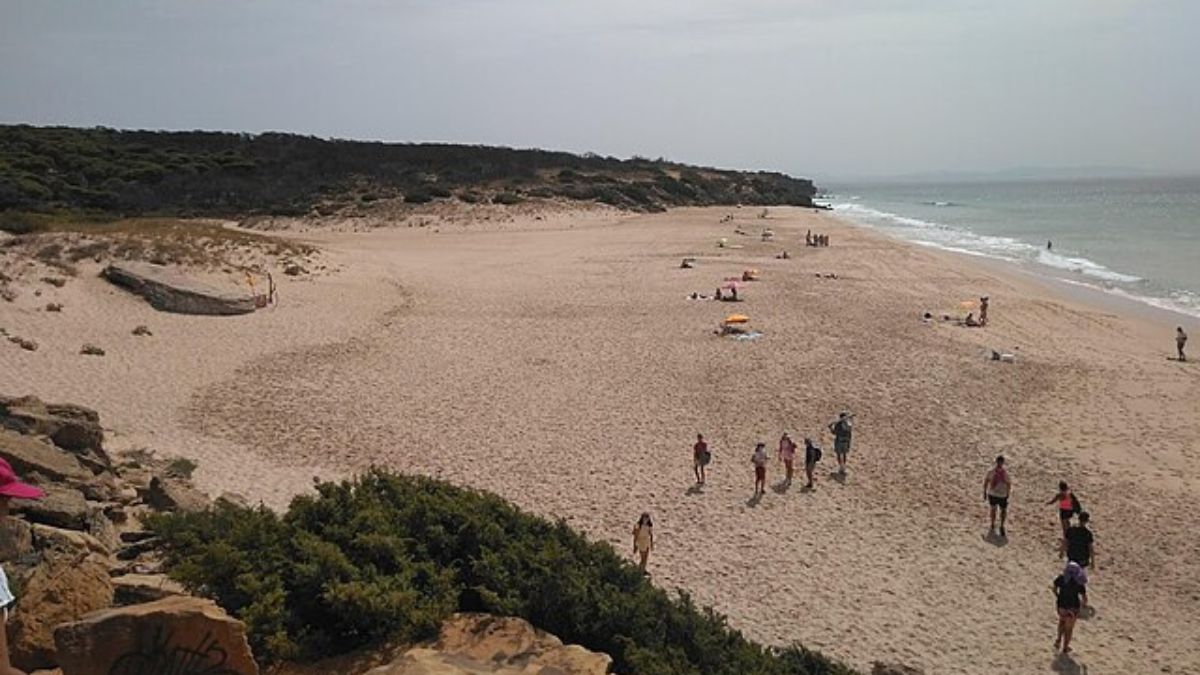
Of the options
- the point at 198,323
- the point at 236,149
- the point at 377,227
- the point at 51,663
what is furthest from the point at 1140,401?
the point at 236,149

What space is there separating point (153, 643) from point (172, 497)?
501 cm

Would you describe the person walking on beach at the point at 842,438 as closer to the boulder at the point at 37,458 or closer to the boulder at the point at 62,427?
the boulder at the point at 62,427

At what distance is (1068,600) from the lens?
967 centimetres

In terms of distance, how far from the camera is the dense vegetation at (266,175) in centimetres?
5122

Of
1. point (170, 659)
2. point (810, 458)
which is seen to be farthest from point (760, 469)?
point (170, 659)

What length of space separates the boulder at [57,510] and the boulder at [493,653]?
3993mm

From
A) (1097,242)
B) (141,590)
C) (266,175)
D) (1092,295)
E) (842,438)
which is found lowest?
(1092,295)

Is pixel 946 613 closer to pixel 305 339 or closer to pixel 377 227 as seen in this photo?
pixel 305 339

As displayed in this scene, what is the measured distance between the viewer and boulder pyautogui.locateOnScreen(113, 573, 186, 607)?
213 inches

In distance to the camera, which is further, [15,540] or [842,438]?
[842,438]

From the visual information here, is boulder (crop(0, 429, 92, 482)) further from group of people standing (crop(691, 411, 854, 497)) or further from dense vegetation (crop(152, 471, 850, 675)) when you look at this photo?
group of people standing (crop(691, 411, 854, 497))

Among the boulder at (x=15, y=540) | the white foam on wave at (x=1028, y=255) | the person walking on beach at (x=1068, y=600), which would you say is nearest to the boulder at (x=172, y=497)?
the boulder at (x=15, y=540)

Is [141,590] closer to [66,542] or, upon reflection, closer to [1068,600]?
[66,542]

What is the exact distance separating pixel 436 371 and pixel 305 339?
4.27 m
